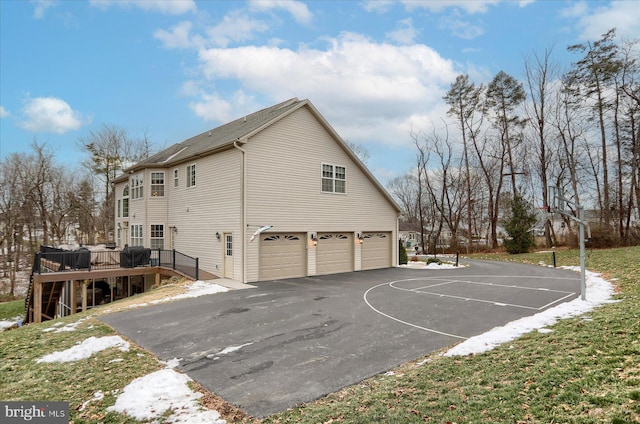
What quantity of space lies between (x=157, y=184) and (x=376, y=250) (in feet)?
45.0

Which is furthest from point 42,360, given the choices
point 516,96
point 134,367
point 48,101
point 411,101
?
point 516,96

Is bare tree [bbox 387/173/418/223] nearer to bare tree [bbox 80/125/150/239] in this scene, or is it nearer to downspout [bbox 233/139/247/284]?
bare tree [bbox 80/125/150/239]

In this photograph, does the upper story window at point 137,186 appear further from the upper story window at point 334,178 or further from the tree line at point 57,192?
the tree line at point 57,192

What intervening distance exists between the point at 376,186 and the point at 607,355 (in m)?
15.9

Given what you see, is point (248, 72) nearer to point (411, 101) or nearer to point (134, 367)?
point (411, 101)

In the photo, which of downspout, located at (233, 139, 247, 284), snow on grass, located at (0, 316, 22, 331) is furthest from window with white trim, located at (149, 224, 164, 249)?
downspout, located at (233, 139, 247, 284)

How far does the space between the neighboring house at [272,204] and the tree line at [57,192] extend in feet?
53.8

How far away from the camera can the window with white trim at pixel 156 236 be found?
20.9m

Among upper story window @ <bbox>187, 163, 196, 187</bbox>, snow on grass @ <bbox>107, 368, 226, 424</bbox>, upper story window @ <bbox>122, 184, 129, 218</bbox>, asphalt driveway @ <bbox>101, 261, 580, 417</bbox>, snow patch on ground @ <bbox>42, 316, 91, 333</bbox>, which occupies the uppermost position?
upper story window @ <bbox>187, 163, 196, 187</bbox>

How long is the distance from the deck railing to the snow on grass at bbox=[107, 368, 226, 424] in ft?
31.6

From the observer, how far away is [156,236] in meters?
21.0

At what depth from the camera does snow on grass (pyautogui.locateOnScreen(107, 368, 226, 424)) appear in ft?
15.4

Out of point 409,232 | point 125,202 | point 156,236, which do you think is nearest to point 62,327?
point 156,236

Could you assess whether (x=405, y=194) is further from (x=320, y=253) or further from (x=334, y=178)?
(x=320, y=253)
